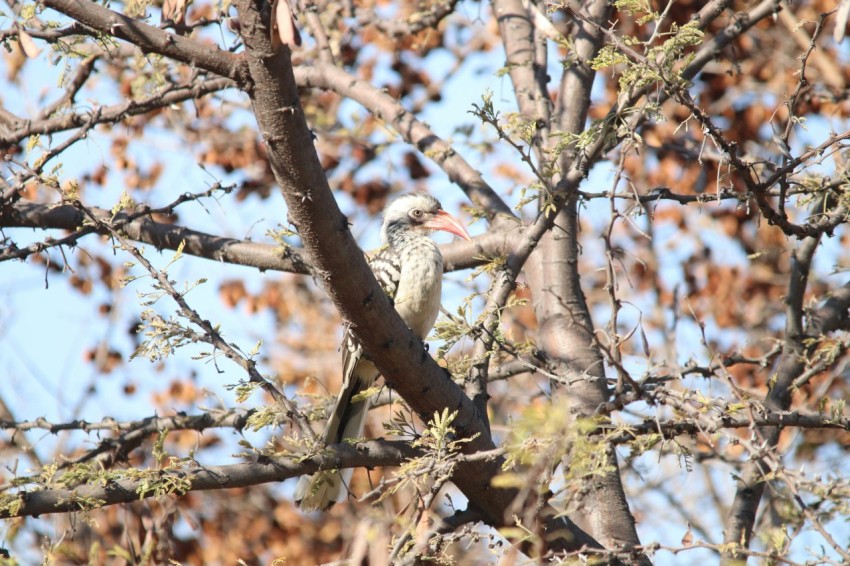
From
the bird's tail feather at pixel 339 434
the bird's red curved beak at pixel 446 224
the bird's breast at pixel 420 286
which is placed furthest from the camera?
the bird's red curved beak at pixel 446 224

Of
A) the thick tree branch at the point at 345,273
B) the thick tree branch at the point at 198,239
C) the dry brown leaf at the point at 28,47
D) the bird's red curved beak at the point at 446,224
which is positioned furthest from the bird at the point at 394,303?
the dry brown leaf at the point at 28,47

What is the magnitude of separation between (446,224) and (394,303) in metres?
0.93

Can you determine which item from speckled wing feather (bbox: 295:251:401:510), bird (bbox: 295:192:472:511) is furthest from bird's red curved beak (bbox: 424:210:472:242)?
speckled wing feather (bbox: 295:251:401:510)

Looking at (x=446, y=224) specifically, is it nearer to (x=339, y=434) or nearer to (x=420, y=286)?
(x=420, y=286)

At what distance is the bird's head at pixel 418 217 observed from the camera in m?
5.20

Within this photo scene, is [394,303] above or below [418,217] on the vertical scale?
below

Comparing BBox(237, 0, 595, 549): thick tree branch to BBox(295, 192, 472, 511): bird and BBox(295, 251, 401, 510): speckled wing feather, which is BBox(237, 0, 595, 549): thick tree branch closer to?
BBox(295, 251, 401, 510): speckled wing feather

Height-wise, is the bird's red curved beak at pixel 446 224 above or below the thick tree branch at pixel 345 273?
above

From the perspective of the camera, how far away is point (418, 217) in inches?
209

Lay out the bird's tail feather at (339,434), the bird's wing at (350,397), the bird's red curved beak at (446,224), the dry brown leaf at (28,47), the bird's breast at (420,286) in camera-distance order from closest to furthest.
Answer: the dry brown leaf at (28,47) < the bird's tail feather at (339,434) < the bird's wing at (350,397) < the bird's breast at (420,286) < the bird's red curved beak at (446,224)

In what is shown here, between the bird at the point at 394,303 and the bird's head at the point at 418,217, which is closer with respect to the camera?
the bird at the point at 394,303

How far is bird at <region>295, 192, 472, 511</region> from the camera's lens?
12.6ft

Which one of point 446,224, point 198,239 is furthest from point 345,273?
point 446,224

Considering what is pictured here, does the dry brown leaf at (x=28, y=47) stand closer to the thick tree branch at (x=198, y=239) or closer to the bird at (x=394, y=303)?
the thick tree branch at (x=198, y=239)
